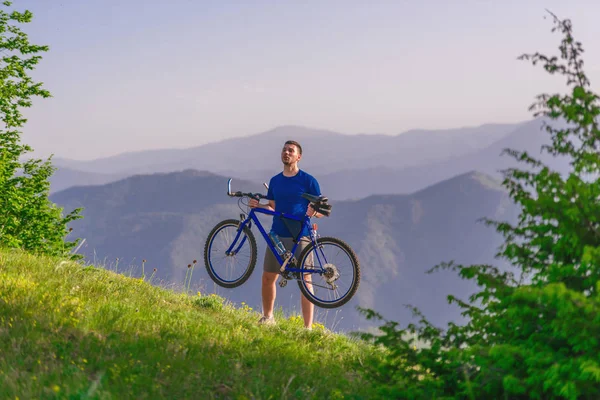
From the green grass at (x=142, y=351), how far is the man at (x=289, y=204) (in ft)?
2.47

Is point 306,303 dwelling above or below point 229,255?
below

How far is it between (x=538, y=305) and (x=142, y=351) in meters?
3.82

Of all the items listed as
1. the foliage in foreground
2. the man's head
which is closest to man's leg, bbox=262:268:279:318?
the man's head

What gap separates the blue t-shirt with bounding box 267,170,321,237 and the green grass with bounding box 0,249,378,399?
1599 millimetres

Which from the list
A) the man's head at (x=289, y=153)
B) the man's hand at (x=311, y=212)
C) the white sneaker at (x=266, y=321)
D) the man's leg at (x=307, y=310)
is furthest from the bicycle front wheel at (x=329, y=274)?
the man's head at (x=289, y=153)

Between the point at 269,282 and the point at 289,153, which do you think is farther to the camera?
the point at 269,282

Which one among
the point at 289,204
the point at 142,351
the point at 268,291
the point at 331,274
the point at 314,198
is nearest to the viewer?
the point at 142,351

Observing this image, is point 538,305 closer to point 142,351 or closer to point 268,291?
point 142,351

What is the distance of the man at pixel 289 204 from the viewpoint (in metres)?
9.60

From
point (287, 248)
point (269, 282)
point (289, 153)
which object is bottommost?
point (269, 282)

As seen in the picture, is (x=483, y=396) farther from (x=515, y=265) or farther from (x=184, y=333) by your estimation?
(x=184, y=333)

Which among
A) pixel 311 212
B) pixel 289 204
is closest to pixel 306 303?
pixel 311 212

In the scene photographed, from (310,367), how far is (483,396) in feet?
7.41

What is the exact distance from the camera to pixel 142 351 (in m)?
6.16
